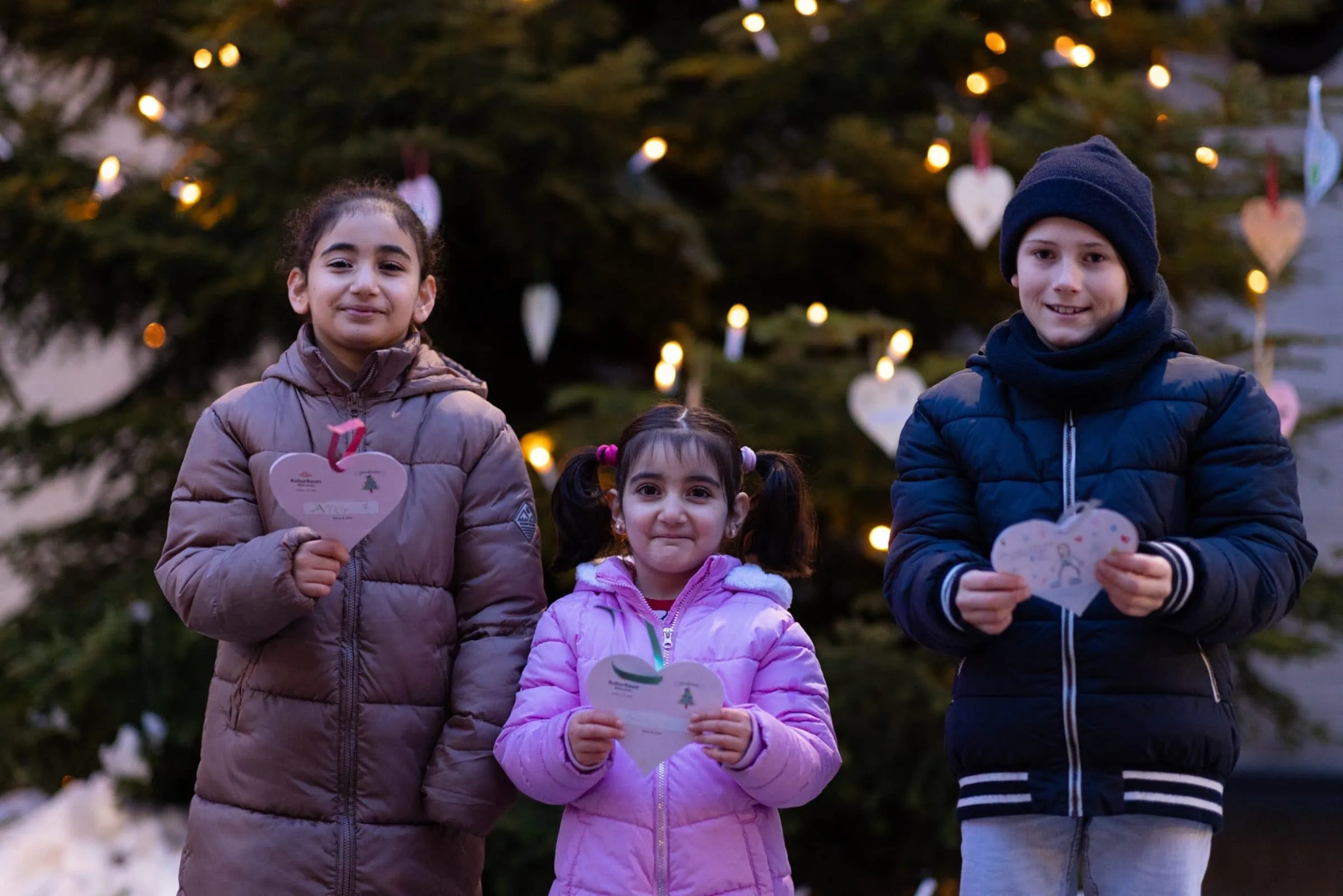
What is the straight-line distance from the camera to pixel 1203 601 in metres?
1.86

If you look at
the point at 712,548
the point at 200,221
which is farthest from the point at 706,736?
the point at 200,221

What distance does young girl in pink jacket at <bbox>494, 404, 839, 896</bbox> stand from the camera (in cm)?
210

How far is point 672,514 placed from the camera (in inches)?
90.2

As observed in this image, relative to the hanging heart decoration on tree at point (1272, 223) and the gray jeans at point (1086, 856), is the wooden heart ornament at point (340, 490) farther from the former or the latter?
the hanging heart decoration on tree at point (1272, 223)

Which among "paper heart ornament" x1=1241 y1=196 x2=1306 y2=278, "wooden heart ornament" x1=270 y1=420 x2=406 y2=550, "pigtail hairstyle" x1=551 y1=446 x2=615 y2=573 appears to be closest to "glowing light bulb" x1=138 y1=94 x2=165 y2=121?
"pigtail hairstyle" x1=551 y1=446 x2=615 y2=573

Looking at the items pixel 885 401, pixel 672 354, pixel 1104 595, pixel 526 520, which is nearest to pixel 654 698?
pixel 526 520

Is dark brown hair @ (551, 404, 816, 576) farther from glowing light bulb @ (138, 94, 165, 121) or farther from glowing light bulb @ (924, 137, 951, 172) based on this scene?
glowing light bulb @ (138, 94, 165, 121)

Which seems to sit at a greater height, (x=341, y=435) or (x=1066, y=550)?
(x=341, y=435)

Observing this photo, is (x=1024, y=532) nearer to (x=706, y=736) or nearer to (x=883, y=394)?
(x=706, y=736)

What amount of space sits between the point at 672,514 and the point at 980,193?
7.02ft

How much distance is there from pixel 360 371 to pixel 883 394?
72.3 inches

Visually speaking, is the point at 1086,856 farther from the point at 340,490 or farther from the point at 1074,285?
the point at 340,490

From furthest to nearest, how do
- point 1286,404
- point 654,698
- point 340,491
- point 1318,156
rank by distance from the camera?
point 1286,404
point 1318,156
point 340,491
point 654,698

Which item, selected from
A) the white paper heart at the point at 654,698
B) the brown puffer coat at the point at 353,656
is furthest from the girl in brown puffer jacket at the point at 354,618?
the white paper heart at the point at 654,698
